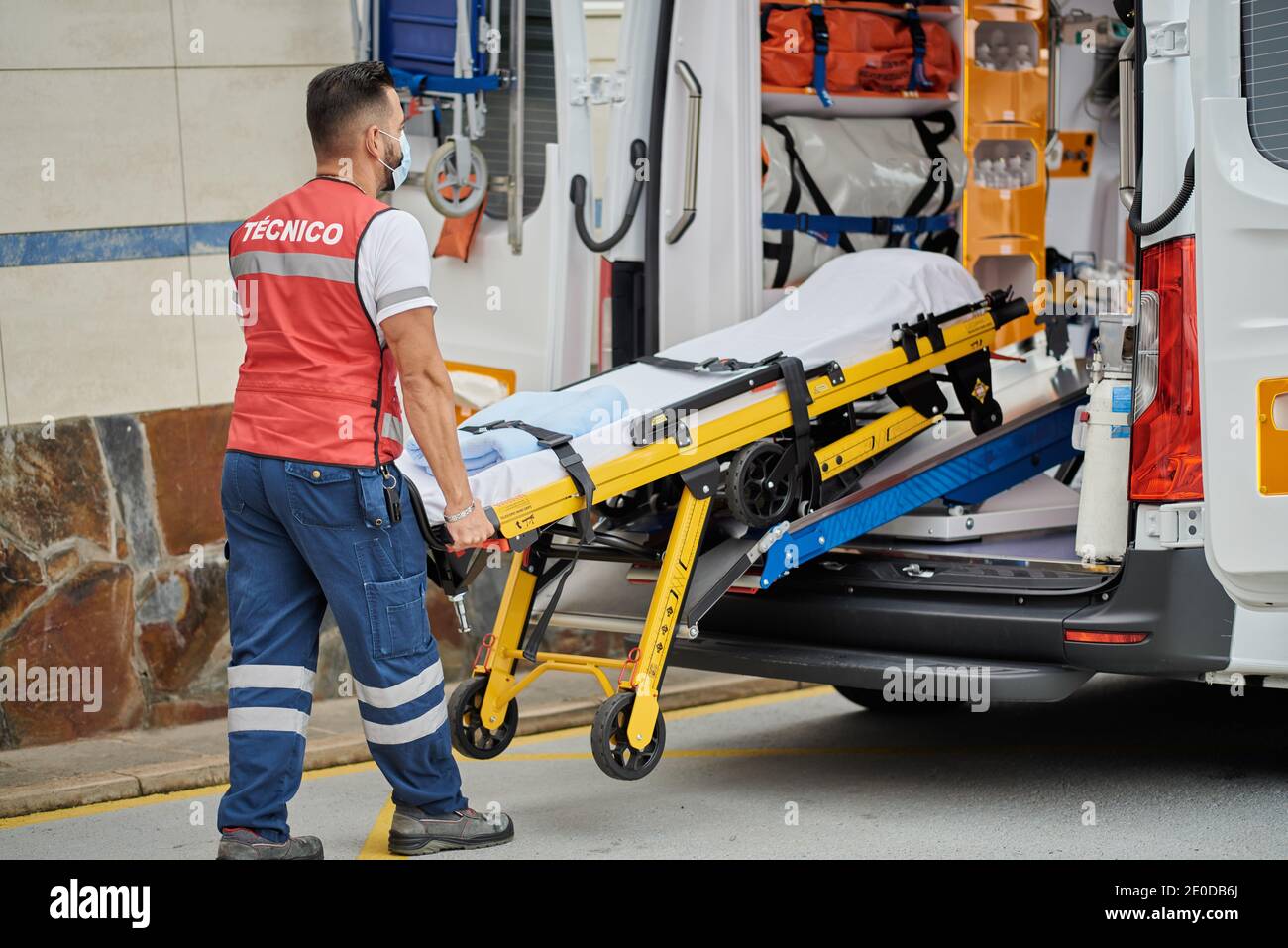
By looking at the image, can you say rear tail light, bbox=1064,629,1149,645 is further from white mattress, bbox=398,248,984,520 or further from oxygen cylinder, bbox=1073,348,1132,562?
white mattress, bbox=398,248,984,520

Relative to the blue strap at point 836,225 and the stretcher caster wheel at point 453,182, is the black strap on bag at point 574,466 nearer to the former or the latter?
the stretcher caster wheel at point 453,182

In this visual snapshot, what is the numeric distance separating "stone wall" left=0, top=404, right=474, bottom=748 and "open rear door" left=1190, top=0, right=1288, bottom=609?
386 centimetres

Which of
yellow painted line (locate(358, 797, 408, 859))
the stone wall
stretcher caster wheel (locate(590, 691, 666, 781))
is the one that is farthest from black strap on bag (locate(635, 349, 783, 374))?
the stone wall

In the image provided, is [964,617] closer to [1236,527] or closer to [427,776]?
[1236,527]

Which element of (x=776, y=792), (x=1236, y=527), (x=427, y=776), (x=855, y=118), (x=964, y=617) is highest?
(x=855, y=118)

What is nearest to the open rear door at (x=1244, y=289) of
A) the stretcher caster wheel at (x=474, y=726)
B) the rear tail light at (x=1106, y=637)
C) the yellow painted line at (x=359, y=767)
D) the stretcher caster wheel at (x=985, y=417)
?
the rear tail light at (x=1106, y=637)

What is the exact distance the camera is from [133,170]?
21.4 feet

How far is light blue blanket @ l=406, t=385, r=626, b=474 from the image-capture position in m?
4.43

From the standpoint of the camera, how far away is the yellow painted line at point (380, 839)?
4559 millimetres

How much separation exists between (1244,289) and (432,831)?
7.59ft
